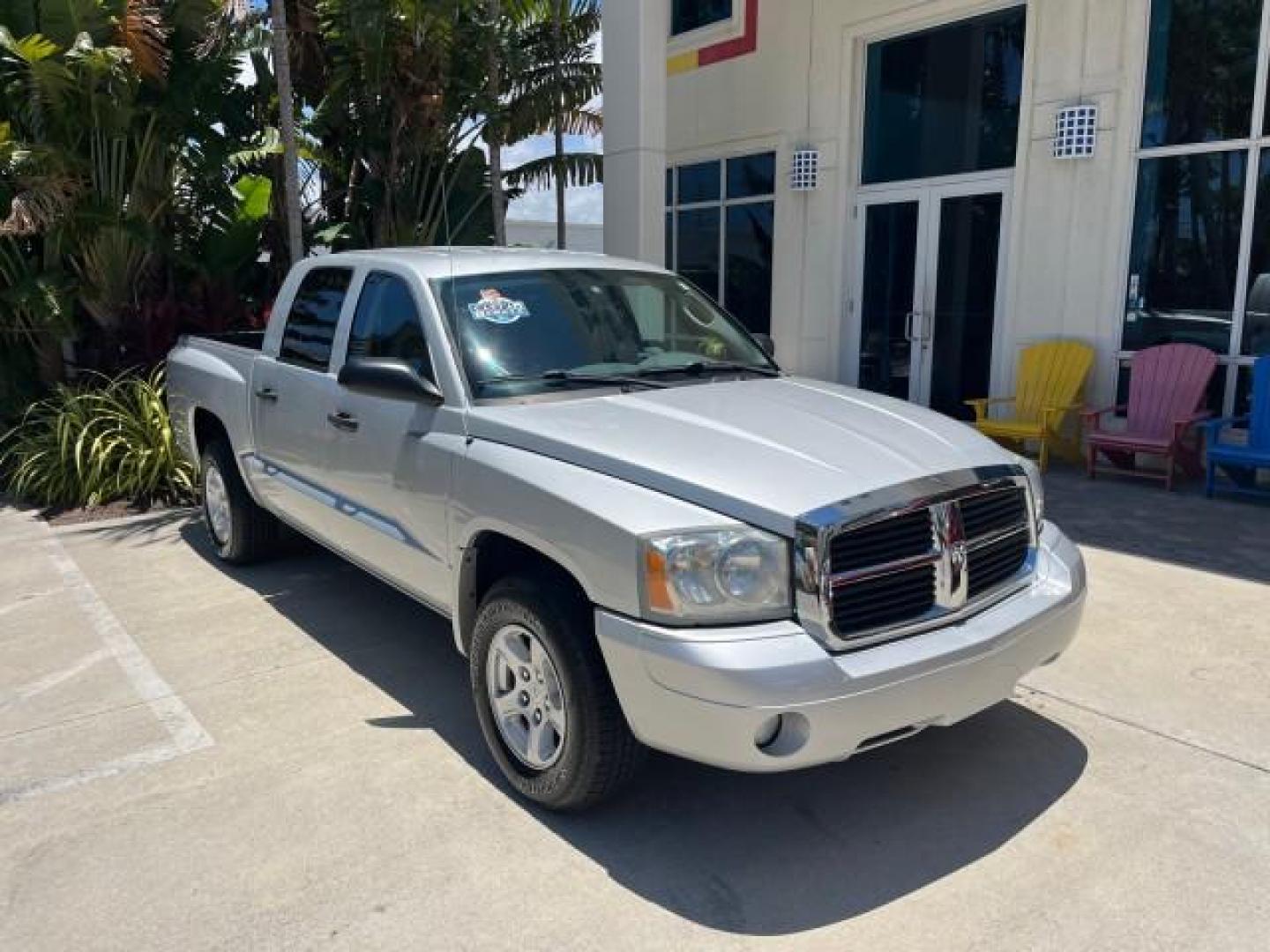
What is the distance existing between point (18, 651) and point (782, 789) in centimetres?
389

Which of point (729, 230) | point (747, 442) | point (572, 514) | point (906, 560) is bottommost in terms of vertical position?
point (906, 560)

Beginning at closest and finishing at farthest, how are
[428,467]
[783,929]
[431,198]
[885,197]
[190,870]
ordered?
[783,929], [190,870], [428,467], [885,197], [431,198]

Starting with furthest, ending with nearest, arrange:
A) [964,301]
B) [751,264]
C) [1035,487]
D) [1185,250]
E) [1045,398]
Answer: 1. [751,264]
2. [964,301]
3. [1045,398]
4. [1185,250]
5. [1035,487]

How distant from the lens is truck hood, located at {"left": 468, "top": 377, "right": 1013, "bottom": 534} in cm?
297

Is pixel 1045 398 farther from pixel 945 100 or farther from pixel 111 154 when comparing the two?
pixel 111 154

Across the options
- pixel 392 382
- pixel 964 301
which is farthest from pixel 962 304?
pixel 392 382

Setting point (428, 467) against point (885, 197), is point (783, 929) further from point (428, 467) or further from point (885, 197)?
point (885, 197)

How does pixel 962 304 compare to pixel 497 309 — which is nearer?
pixel 497 309

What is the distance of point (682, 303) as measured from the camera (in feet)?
16.0

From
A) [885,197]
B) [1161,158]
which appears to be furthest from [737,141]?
[1161,158]

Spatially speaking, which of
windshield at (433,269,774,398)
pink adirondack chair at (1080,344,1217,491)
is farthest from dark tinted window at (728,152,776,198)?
windshield at (433,269,774,398)

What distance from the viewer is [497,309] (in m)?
4.08

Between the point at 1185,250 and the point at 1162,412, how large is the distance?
1457 mm

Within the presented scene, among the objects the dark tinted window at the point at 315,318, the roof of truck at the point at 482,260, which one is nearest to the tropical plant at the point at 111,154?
the dark tinted window at the point at 315,318
